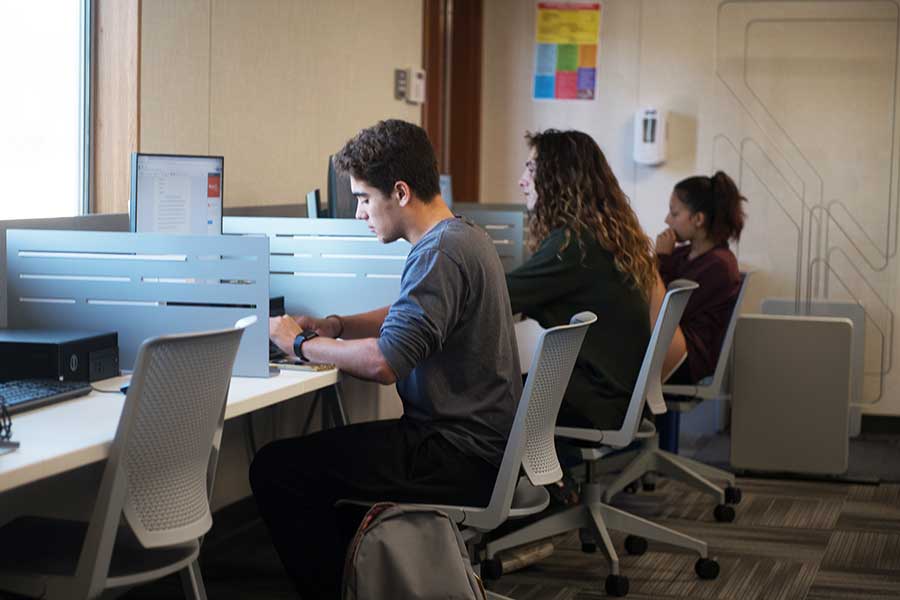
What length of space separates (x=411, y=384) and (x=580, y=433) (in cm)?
86

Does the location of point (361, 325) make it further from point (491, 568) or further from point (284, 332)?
point (491, 568)

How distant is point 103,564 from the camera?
6.02 feet

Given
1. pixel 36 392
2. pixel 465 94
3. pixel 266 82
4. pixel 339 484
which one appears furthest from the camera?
pixel 465 94

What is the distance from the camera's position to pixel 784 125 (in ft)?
19.2

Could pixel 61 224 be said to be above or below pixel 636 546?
above

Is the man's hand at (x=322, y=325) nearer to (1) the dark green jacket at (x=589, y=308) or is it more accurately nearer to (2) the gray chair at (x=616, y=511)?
(1) the dark green jacket at (x=589, y=308)

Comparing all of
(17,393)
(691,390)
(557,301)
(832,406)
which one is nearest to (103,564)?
(17,393)

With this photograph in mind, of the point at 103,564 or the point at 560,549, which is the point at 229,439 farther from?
the point at 103,564

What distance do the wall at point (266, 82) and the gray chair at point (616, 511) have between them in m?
1.32

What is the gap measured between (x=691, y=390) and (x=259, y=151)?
1631 mm

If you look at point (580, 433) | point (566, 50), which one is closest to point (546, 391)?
point (580, 433)

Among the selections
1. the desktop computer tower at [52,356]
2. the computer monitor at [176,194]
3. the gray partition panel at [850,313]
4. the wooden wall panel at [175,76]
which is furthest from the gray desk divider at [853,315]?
the desktop computer tower at [52,356]

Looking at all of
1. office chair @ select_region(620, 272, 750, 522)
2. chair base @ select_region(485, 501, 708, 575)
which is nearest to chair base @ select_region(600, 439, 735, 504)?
office chair @ select_region(620, 272, 750, 522)

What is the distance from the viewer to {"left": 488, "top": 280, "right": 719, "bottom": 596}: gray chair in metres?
3.26
